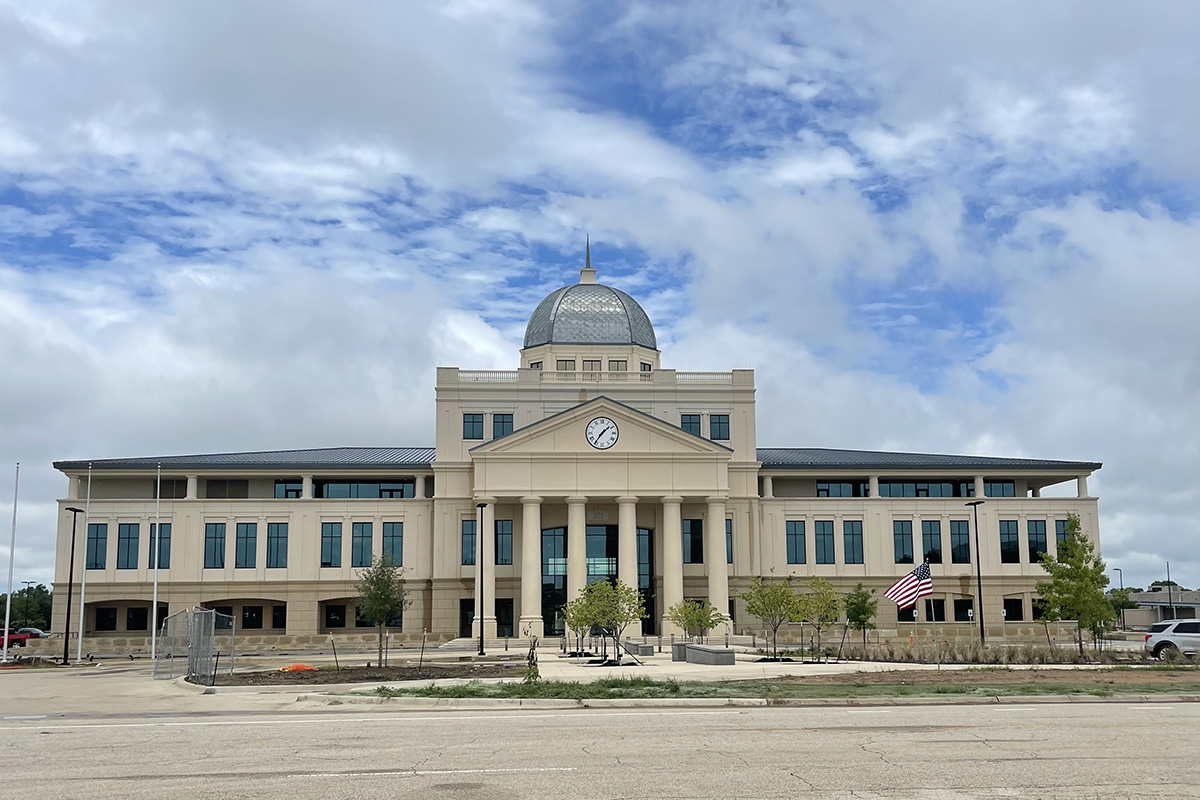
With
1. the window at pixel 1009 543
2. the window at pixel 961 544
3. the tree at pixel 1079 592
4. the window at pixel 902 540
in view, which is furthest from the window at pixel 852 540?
the tree at pixel 1079 592

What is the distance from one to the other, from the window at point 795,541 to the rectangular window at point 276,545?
31244 millimetres

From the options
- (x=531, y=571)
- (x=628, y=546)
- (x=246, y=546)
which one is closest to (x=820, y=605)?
(x=628, y=546)

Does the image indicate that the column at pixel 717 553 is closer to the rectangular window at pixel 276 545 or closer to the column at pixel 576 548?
the column at pixel 576 548

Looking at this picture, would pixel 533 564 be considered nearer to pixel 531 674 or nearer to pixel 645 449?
pixel 645 449

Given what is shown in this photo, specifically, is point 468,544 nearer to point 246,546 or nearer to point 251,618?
point 246,546

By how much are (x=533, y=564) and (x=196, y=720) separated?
4239 centimetres

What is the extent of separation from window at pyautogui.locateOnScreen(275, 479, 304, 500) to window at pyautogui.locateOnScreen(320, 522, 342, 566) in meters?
3.40

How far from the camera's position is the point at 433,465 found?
6912cm

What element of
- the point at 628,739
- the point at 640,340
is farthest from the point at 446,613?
the point at 628,739

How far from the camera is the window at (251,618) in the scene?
69.8 meters

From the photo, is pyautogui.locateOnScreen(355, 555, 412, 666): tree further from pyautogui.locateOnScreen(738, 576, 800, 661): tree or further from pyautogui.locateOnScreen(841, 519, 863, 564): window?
pyautogui.locateOnScreen(841, 519, 863, 564): window

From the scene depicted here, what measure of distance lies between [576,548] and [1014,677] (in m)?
36.9

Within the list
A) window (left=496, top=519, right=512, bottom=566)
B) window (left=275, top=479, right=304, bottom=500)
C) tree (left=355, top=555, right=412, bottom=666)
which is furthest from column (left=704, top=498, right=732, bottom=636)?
window (left=275, top=479, right=304, bottom=500)

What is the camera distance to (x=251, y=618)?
70000 mm
